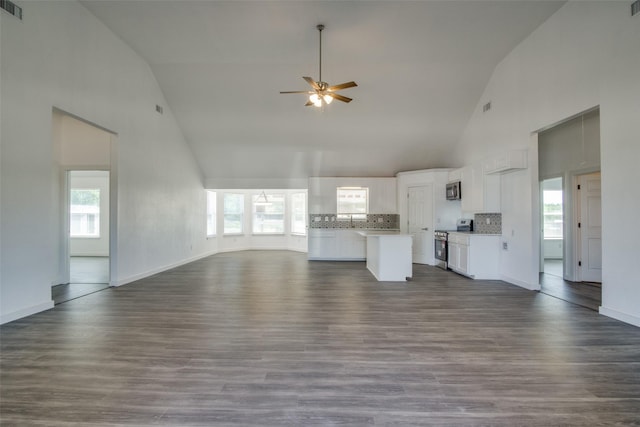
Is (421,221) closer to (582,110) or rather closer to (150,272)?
(582,110)

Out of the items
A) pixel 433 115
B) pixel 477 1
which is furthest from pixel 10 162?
pixel 433 115

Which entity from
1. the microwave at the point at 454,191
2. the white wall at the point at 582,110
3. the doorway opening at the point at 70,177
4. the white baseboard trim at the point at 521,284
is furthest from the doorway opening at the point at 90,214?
the white wall at the point at 582,110

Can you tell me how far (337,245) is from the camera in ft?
27.0

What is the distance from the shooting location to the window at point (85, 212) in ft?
Result: 29.2

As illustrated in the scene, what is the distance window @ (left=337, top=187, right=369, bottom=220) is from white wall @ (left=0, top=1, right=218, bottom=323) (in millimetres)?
4367

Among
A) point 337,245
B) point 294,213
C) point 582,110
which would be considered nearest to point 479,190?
point 582,110

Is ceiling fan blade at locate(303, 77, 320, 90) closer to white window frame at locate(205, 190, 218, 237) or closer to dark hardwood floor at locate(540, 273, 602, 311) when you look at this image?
dark hardwood floor at locate(540, 273, 602, 311)

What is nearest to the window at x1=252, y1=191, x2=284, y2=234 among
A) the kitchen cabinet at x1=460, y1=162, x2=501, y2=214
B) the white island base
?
the white island base

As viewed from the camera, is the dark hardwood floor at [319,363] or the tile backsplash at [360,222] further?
the tile backsplash at [360,222]

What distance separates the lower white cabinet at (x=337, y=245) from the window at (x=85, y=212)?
21.7 feet

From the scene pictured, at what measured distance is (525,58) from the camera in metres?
4.90

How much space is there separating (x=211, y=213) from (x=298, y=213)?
2.93 m

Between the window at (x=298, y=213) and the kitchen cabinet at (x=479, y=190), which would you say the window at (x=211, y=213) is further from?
the kitchen cabinet at (x=479, y=190)

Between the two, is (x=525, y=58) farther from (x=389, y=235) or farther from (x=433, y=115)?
(x=389, y=235)
